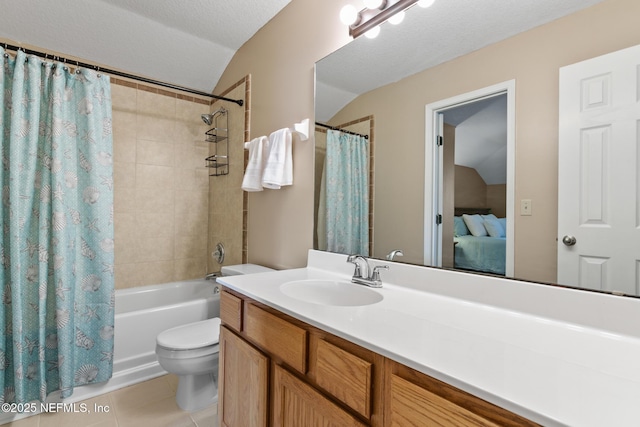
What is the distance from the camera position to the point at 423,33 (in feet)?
4.14

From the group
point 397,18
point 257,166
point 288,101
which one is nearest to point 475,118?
point 397,18

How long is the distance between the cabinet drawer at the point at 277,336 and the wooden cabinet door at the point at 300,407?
2.1 inches

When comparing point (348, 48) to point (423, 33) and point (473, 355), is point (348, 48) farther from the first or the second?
point (473, 355)

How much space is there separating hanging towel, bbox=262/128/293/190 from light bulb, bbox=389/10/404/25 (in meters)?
0.78

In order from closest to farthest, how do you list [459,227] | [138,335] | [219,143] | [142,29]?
[459,227] → [138,335] → [142,29] → [219,143]

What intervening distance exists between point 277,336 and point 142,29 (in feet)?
8.03

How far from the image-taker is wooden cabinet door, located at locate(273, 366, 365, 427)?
81 centimetres

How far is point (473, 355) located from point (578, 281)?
0.47m

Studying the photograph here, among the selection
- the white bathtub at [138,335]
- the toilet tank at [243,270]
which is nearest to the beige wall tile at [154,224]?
the white bathtub at [138,335]

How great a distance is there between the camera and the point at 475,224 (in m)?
1.11

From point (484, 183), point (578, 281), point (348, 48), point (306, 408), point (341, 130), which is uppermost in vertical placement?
point (348, 48)

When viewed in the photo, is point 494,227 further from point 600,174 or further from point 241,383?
point 241,383

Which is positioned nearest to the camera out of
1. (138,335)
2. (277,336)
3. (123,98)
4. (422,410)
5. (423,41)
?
(422,410)

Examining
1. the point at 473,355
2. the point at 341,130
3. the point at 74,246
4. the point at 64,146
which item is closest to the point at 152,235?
the point at 74,246
